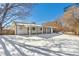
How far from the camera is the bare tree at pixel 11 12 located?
204cm

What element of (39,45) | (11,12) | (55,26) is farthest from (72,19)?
(11,12)

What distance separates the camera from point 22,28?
202 centimetres

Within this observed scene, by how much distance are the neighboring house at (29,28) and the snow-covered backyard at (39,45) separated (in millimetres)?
46

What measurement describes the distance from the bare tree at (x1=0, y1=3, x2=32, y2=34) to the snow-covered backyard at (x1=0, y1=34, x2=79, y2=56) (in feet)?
0.60

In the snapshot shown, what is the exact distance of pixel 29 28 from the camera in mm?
2035

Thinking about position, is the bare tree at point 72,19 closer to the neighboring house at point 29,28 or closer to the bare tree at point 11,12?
the neighboring house at point 29,28

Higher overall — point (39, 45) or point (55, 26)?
point (55, 26)

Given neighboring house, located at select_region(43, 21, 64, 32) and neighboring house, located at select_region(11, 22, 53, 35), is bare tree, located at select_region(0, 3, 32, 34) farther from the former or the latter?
neighboring house, located at select_region(43, 21, 64, 32)

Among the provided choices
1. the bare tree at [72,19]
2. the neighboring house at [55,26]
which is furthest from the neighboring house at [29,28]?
the bare tree at [72,19]

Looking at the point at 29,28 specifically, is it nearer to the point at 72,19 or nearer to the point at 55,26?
the point at 55,26

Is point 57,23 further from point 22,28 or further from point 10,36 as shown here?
point 10,36

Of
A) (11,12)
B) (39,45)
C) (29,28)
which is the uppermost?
(11,12)

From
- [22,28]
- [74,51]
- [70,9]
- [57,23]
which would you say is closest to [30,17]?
[22,28]

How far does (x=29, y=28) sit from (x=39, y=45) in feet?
0.73
